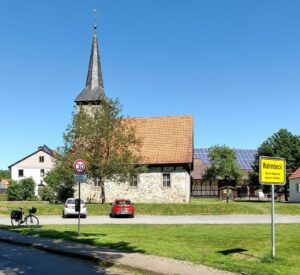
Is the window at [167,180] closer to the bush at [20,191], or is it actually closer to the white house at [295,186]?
the white house at [295,186]

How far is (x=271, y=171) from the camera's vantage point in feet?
36.0

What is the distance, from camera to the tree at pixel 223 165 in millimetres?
67625

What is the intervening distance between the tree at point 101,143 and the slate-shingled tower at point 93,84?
414 inches

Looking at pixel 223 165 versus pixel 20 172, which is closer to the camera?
pixel 223 165

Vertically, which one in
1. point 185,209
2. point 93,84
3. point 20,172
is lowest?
point 185,209

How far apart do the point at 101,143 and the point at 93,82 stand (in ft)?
50.3

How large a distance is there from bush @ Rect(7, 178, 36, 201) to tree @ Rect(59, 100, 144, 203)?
26.0 metres

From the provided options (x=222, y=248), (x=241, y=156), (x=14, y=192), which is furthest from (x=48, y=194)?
(x=241, y=156)

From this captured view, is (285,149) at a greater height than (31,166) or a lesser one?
greater

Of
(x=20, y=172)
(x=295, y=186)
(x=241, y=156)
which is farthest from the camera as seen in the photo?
(x=241, y=156)

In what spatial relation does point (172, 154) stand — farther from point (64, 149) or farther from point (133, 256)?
point (133, 256)

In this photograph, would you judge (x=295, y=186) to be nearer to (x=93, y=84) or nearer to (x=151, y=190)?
(x=151, y=190)

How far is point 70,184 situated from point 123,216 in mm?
16706

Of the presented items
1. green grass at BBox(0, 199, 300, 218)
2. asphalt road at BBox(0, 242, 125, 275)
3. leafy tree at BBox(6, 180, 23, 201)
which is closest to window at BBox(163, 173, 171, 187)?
green grass at BBox(0, 199, 300, 218)
